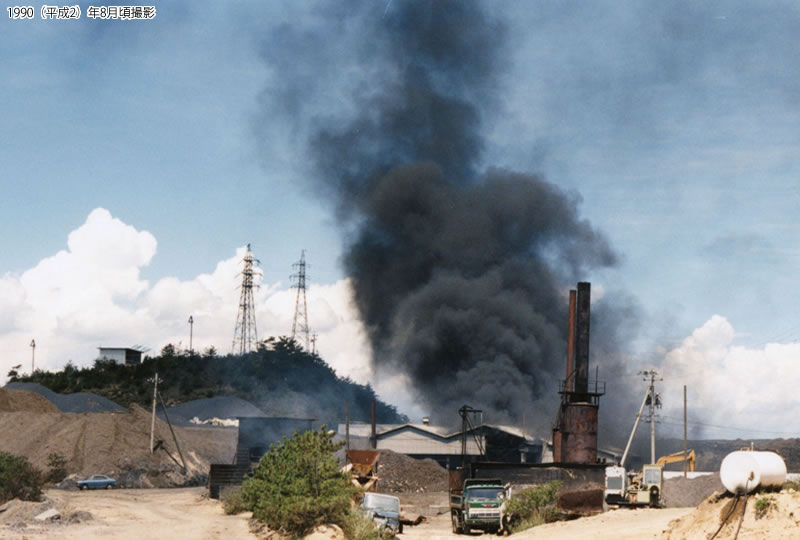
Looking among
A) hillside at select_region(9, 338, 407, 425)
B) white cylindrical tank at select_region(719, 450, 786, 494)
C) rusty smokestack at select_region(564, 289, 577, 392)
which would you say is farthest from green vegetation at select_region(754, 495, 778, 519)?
hillside at select_region(9, 338, 407, 425)

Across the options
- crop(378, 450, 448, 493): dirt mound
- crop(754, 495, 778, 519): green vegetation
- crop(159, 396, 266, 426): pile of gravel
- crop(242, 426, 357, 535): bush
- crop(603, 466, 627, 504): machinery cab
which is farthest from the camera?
crop(159, 396, 266, 426): pile of gravel

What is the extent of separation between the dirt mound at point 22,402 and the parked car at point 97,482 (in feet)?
108

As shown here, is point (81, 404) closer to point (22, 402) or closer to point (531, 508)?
point (22, 402)

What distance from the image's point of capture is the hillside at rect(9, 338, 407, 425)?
443 ft

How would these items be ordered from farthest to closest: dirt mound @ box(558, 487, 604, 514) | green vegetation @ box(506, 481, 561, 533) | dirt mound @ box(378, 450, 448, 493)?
1. dirt mound @ box(378, 450, 448, 493)
2. dirt mound @ box(558, 487, 604, 514)
3. green vegetation @ box(506, 481, 561, 533)

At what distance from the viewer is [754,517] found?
2420 centimetres

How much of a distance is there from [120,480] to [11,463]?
18.7 metres

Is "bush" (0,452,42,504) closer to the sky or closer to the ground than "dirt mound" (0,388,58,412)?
closer to the ground

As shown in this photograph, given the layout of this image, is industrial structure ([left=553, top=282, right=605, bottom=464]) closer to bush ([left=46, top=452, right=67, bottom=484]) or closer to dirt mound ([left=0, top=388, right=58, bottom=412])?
bush ([left=46, top=452, right=67, bottom=484])

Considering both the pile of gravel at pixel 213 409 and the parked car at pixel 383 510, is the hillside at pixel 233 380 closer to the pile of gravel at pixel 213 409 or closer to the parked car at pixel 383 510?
the pile of gravel at pixel 213 409

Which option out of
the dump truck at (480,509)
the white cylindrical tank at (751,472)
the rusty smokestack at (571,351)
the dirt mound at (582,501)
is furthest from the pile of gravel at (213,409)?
the white cylindrical tank at (751,472)

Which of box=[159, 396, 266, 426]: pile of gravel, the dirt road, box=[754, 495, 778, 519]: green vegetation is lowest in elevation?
the dirt road

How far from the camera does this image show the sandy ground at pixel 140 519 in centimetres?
3453

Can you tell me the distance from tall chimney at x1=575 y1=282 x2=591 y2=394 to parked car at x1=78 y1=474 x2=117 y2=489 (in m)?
36.3
